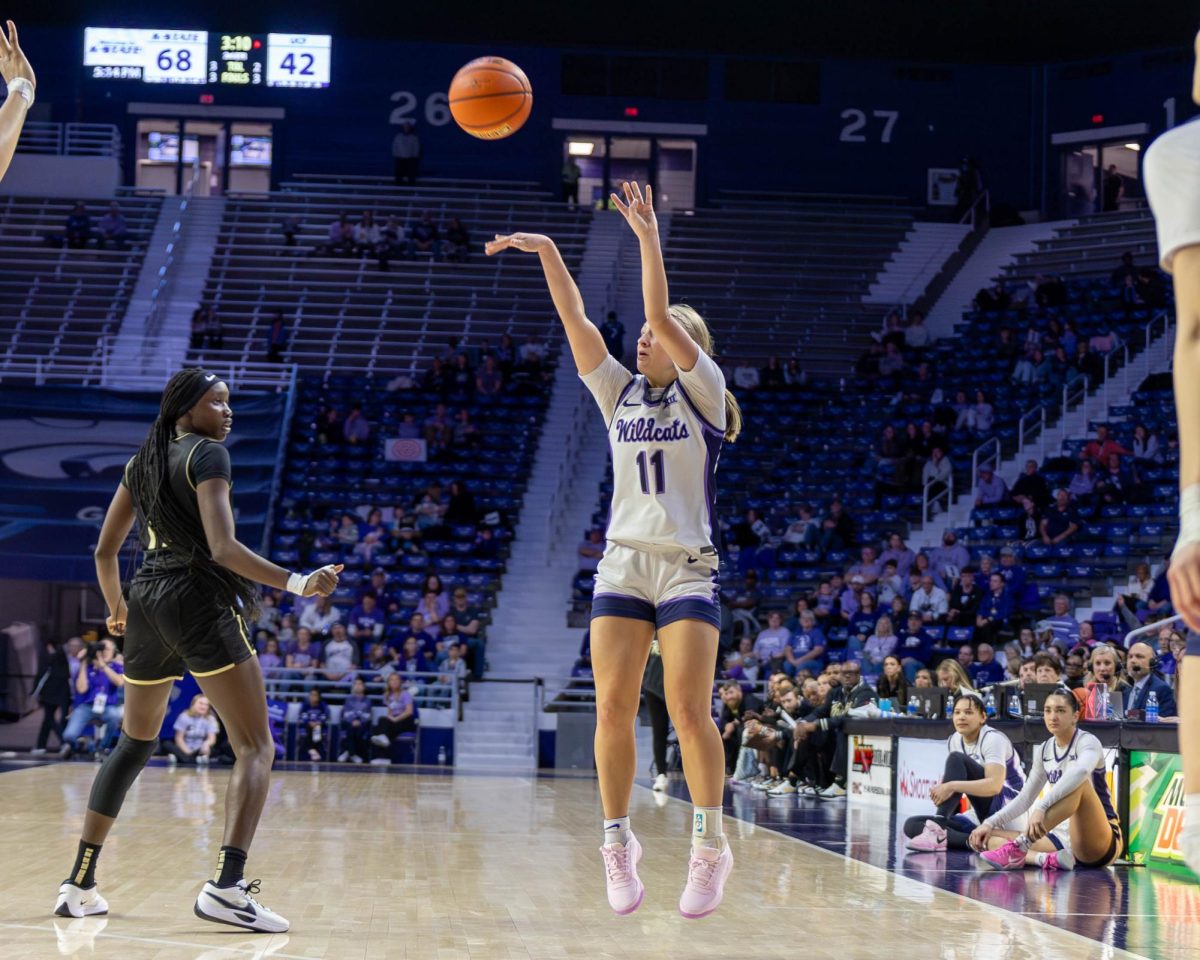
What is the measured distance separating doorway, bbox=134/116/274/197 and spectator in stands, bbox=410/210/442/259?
13.4 ft

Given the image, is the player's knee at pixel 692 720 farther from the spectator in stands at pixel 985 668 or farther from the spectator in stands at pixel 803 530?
the spectator in stands at pixel 803 530

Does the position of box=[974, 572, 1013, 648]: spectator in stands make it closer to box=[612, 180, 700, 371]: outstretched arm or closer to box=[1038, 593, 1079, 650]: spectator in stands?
box=[1038, 593, 1079, 650]: spectator in stands

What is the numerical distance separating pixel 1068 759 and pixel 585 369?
14.5ft

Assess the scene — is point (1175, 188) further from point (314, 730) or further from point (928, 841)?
point (314, 730)

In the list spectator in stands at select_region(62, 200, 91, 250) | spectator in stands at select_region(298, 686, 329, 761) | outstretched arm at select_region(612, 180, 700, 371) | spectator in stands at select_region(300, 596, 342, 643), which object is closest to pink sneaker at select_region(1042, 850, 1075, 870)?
outstretched arm at select_region(612, 180, 700, 371)

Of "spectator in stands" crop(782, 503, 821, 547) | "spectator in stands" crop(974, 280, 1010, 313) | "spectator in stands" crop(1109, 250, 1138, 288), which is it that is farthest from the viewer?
"spectator in stands" crop(974, 280, 1010, 313)

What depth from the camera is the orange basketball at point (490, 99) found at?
7457mm

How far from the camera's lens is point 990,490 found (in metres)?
Answer: 20.6

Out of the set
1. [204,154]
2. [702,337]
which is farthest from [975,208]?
[702,337]

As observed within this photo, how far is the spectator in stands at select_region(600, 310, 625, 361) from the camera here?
24375 mm

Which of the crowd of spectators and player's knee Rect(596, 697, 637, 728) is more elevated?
the crowd of spectators

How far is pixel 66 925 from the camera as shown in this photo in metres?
5.25

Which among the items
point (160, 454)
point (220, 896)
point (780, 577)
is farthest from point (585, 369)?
point (780, 577)

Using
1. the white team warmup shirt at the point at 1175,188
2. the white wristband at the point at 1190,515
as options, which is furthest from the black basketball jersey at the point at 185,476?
the white wristband at the point at 1190,515
